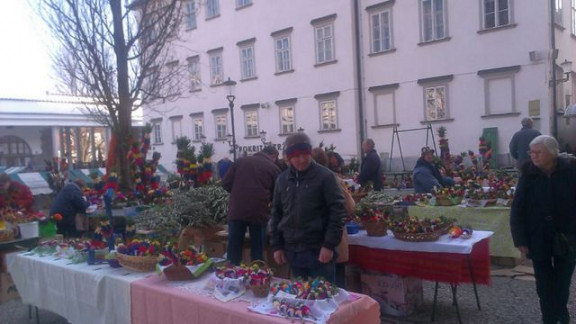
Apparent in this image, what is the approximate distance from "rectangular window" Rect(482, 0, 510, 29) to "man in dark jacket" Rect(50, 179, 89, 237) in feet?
48.8

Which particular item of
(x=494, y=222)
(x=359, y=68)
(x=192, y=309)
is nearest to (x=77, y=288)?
(x=192, y=309)

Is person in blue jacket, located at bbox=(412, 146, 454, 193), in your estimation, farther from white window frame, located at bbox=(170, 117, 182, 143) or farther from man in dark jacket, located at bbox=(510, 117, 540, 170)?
white window frame, located at bbox=(170, 117, 182, 143)

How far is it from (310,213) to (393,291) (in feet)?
5.62

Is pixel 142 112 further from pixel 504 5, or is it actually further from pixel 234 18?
pixel 504 5

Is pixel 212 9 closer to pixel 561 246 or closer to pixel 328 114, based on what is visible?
pixel 328 114

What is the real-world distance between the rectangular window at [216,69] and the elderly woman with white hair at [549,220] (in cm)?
2315

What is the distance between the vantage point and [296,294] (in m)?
2.86

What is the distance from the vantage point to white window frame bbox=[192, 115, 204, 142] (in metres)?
27.4

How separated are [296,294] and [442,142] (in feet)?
44.2

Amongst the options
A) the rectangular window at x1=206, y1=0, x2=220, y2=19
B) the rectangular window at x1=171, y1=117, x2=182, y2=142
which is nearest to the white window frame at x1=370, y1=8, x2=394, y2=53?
the rectangular window at x1=206, y1=0, x2=220, y2=19

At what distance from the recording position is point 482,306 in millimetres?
4961

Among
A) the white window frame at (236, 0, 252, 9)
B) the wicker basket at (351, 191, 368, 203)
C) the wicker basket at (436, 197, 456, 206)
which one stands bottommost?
the wicker basket at (436, 197, 456, 206)

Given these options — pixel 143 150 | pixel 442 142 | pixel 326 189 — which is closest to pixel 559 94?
pixel 442 142

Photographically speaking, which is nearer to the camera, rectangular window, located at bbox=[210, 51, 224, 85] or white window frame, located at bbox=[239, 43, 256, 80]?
white window frame, located at bbox=[239, 43, 256, 80]
